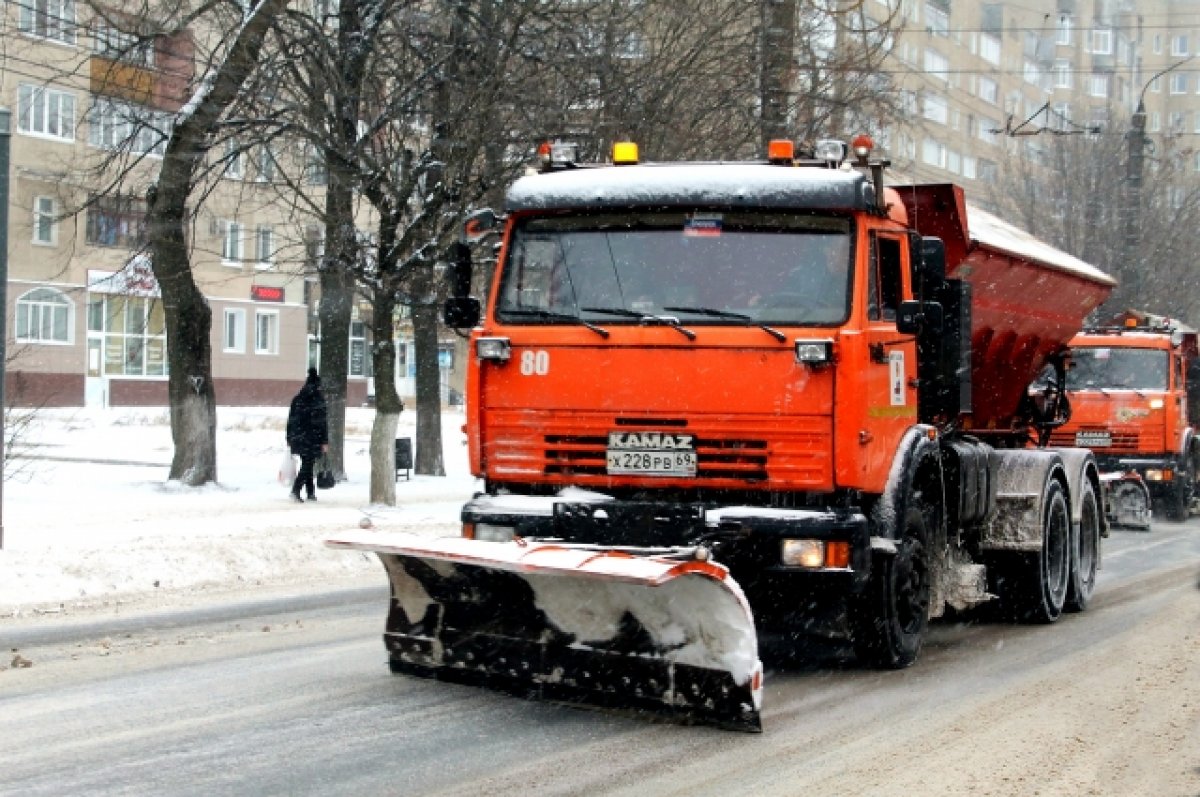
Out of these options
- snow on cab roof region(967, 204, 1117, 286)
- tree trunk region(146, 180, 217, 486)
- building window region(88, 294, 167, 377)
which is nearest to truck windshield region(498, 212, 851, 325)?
snow on cab roof region(967, 204, 1117, 286)

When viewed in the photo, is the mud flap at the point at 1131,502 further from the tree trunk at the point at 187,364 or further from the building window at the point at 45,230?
the building window at the point at 45,230

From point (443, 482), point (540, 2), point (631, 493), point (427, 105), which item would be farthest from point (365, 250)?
point (631, 493)

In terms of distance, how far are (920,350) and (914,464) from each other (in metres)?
0.85

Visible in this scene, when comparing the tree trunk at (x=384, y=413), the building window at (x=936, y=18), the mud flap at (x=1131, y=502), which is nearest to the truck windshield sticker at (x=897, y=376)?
the tree trunk at (x=384, y=413)

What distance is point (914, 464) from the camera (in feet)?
27.7

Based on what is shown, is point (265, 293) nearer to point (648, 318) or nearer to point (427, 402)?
point (427, 402)

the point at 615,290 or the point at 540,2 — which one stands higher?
the point at 540,2

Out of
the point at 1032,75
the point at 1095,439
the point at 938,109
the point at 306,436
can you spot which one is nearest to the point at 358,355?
the point at 938,109

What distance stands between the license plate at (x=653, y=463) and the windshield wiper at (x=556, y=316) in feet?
2.10

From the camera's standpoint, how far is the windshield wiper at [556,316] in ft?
26.4

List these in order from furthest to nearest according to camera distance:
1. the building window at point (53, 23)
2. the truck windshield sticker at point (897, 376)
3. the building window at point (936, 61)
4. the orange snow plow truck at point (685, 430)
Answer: the building window at point (936, 61) < the building window at point (53, 23) < the truck windshield sticker at point (897, 376) < the orange snow plow truck at point (685, 430)

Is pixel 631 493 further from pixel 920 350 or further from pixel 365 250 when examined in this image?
pixel 365 250

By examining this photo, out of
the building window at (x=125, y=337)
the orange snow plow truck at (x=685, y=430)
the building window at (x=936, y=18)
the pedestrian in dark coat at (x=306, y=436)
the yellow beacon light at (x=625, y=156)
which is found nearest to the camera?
the orange snow plow truck at (x=685, y=430)

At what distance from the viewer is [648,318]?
7.99m
